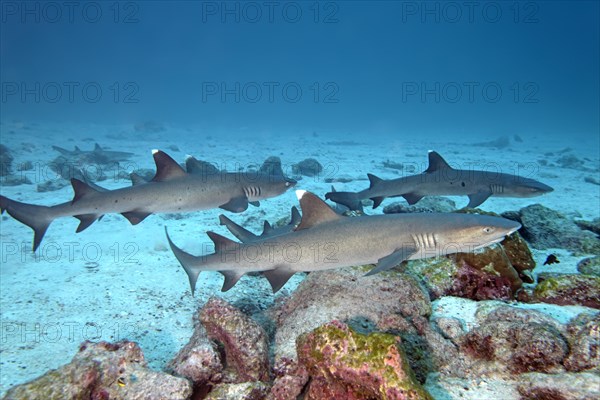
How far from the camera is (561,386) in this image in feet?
9.10

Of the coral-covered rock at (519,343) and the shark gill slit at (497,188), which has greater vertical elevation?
the shark gill slit at (497,188)

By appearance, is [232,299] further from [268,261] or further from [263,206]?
[263,206]

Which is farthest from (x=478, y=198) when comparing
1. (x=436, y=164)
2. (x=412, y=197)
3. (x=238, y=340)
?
(x=238, y=340)

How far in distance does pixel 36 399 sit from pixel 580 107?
467ft

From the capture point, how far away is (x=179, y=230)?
9.03m

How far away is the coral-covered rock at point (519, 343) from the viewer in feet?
10.5

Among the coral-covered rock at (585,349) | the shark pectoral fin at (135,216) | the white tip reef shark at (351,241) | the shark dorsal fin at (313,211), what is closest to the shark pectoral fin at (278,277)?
the white tip reef shark at (351,241)

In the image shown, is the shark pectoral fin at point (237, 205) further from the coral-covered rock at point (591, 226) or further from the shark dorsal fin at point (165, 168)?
the coral-covered rock at point (591, 226)

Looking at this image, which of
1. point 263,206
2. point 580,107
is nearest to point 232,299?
point 263,206

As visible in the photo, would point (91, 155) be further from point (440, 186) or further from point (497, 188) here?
point (497, 188)

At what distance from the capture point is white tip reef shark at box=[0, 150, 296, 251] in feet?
18.5

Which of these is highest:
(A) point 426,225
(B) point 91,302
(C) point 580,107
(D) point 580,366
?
(C) point 580,107

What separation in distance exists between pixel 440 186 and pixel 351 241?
4.76 metres

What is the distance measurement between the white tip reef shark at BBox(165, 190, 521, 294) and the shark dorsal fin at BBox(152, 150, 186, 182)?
2812 mm
